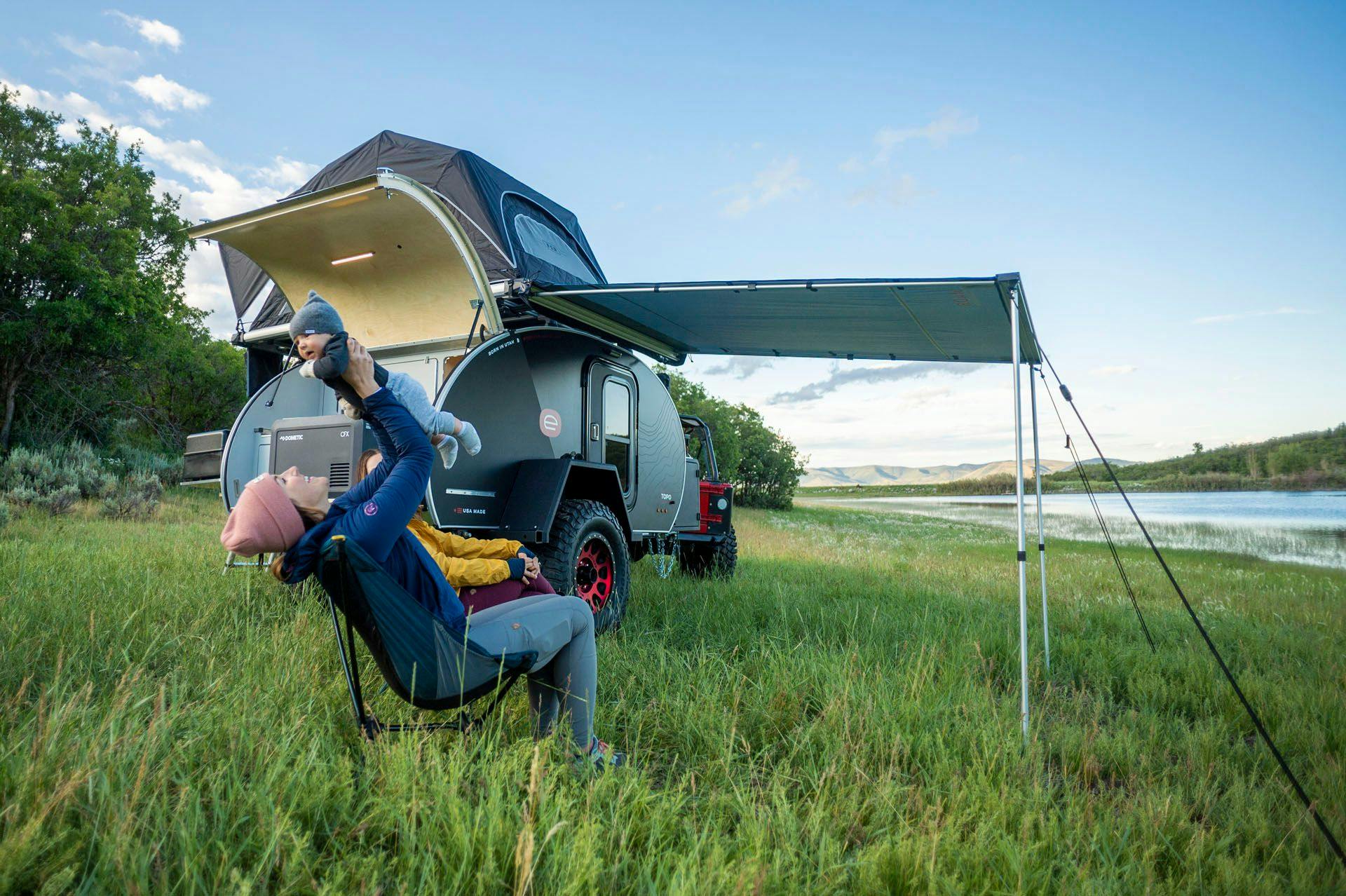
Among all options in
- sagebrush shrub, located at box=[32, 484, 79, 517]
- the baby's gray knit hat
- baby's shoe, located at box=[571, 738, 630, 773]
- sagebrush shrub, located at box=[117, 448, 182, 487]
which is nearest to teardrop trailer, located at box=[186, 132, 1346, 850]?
baby's shoe, located at box=[571, 738, 630, 773]

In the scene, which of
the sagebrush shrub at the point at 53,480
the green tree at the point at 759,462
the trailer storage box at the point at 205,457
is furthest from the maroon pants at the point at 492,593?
the green tree at the point at 759,462

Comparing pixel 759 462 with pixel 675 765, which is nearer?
pixel 675 765

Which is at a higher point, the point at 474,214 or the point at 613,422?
the point at 474,214

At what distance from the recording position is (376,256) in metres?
5.04

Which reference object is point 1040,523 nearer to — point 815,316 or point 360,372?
point 815,316

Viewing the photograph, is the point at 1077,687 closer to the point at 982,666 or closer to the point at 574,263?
the point at 982,666

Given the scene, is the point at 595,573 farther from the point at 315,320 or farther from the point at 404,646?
the point at 315,320

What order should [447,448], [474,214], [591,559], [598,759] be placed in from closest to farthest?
[598,759], [447,448], [591,559], [474,214]

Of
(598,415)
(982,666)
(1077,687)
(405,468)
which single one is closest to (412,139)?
(598,415)

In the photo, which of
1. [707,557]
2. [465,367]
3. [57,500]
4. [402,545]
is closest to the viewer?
[402,545]

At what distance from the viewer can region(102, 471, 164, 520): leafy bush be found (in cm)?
1019

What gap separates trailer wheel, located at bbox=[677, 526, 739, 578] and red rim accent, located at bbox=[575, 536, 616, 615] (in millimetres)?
3329

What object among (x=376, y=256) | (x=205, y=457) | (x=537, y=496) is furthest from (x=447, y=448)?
(x=205, y=457)

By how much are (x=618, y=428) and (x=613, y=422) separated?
0.09 metres
